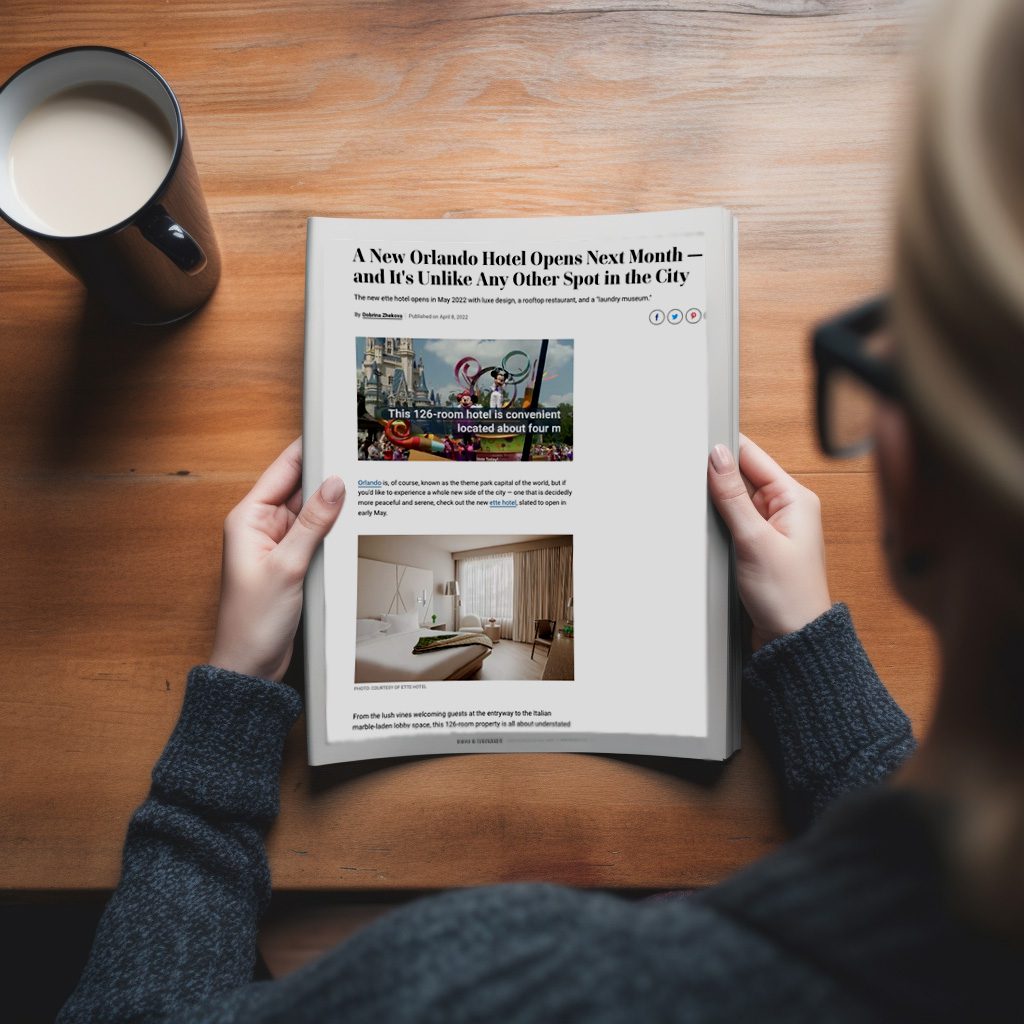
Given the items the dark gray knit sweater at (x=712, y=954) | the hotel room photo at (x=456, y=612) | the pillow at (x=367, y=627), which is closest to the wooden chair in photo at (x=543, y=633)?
the hotel room photo at (x=456, y=612)

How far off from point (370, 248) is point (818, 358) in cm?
35

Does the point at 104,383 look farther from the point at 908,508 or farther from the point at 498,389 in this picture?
the point at 908,508

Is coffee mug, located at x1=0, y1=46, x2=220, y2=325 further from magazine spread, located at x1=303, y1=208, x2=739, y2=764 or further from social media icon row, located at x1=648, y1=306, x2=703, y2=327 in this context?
social media icon row, located at x1=648, y1=306, x2=703, y2=327

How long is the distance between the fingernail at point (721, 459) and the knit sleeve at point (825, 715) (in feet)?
0.40

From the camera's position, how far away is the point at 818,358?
0.31 metres

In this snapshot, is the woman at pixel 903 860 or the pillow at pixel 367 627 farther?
the pillow at pixel 367 627

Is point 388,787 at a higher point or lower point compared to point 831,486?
lower

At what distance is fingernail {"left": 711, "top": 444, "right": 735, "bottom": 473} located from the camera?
1.73 feet

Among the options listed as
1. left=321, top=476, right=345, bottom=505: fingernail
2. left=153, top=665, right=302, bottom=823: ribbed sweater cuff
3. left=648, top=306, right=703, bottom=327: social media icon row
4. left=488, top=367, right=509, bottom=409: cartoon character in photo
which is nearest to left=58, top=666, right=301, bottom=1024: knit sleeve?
left=153, top=665, right=302, bottom=823: ribbed sweater cuff

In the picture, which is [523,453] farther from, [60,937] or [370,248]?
[60,937]

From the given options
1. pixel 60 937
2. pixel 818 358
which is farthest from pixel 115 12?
pixel 60 937

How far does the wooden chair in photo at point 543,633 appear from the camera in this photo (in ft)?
1.74

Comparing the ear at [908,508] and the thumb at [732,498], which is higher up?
the thumb at [732,498]

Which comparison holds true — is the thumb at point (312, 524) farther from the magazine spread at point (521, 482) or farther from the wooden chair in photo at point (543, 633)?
the wooden chair in photo at point (543, 633)
